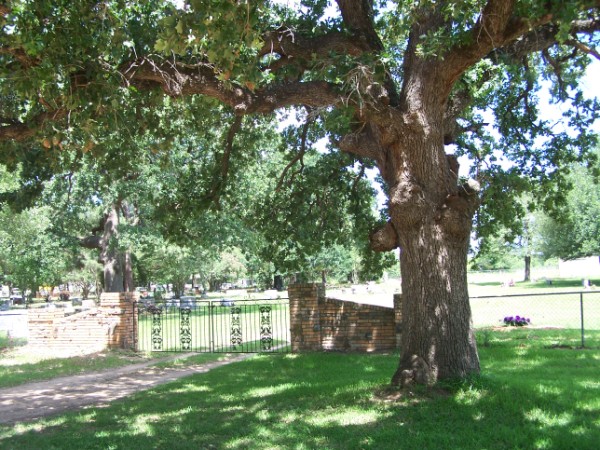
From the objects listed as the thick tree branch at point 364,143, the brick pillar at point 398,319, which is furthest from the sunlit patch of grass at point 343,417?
the brick pillar at point 398,319

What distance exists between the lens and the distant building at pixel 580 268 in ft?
170

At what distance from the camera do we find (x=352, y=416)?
22.1 feet

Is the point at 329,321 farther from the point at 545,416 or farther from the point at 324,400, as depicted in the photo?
the point at 545,416

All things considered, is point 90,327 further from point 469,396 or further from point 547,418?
point 547,418

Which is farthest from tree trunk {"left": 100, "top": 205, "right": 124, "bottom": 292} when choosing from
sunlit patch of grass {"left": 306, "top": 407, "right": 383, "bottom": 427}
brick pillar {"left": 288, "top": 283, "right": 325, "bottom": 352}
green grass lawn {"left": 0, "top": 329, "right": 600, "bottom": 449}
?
sunlit patch of grass {"left": 306, "top": 407, "right": 383, "bottom": 427}

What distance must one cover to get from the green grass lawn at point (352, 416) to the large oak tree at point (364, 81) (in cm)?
65

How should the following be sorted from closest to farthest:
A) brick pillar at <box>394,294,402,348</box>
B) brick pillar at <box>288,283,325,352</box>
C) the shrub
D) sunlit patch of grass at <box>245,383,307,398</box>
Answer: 1. sunlit patch of grass at <box>245,383,307,398</box>
2. brick pillar at <box>394,294,402,348</box>
3. brick pillar at <box>288,283,325,352</box>
4. the shrub

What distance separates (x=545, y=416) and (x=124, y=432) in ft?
16.3

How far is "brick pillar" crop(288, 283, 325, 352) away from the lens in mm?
13133

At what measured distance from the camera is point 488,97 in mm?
11633

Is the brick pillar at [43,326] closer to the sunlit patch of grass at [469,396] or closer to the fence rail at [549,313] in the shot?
the fence rail at [549,313]

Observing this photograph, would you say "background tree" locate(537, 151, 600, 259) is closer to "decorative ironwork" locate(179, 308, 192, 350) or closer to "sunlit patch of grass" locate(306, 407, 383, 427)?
"decorative ironwork" locate(179, 308, 192, 350)

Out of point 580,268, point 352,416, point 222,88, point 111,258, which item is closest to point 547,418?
point 352,416

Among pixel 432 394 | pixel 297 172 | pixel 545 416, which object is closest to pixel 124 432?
pixel 432 394
